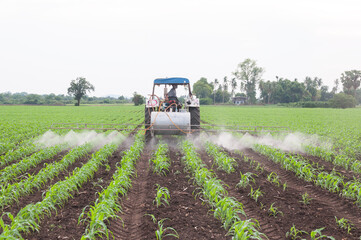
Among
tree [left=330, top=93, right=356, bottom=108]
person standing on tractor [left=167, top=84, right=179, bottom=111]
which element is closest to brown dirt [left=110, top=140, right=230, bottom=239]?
person standing on tractor [left=167, top=84, right=179, bottom=111]

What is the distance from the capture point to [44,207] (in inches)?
160

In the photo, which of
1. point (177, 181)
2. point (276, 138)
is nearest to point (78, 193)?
point (177, 181)

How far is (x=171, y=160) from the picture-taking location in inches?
312

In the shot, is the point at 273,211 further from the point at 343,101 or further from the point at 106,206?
the point at 343,101

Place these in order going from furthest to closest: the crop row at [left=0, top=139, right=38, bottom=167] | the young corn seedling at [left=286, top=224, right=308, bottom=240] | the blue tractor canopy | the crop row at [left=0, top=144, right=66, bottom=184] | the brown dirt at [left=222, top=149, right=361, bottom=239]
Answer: the blue tractor canopy < the crop row at [left=0, top=139, right=38, bottom=167] < the crop row at [left=0, top=144, right=66, bottom=184] < the brown dirt at [left=222, top=149, right=361, bottom=239] < the young corn seedling at [left=286, top=224, right=308, bottom=240]

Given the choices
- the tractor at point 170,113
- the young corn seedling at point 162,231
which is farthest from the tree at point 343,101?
the young corn seedling at point 162,231

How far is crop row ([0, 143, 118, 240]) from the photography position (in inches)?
135

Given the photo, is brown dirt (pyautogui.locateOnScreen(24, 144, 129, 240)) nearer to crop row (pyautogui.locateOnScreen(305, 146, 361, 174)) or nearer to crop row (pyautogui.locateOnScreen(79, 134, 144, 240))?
crop row (pyautogui.locateOnScreen(79, 134, 144, 240))

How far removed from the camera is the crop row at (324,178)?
4973mm

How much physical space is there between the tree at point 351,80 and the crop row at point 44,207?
89.6 metres

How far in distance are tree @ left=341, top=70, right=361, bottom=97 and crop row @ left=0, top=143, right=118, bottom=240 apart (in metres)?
89.6

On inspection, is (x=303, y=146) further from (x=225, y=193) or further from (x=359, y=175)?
(x=225, y=193)

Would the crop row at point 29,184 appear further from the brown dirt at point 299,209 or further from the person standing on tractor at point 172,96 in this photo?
the person standing on tractor at point 172,96

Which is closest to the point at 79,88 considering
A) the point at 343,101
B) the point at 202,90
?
the point at 202,90
